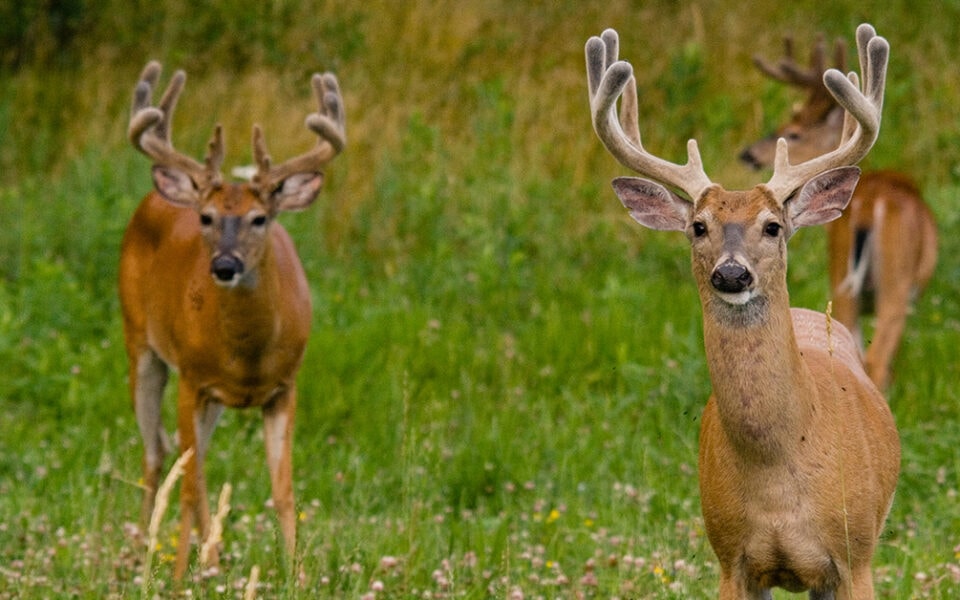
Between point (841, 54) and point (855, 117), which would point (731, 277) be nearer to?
point (855, 117)

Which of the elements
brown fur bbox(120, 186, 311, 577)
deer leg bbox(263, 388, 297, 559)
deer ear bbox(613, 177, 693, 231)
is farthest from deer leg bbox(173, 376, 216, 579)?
deer ear bbox(613, 177, 693, 231)

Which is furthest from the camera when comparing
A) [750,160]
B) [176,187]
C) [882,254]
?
[750,160]

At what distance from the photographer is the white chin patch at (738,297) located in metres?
3.94

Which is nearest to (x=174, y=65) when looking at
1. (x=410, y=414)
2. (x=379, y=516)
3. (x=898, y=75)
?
(x=898, y=75)

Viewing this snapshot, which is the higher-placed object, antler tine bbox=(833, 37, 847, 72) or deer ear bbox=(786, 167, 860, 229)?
antler tine bbox=(833, 37, 847, 72)

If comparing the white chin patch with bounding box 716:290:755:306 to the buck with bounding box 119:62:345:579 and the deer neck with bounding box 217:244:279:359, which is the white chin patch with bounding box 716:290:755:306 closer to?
the buck with bounding box 119:62:345:579

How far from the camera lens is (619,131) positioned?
14.8 feet

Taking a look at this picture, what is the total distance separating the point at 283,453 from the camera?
6.30 m

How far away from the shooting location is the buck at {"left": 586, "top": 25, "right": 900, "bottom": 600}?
402 cm

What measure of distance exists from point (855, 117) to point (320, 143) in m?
3.15

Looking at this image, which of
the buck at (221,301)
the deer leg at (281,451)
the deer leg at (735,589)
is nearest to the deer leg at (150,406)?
the buck at (221,301)

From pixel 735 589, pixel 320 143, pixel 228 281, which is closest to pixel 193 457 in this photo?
pixel 228 281

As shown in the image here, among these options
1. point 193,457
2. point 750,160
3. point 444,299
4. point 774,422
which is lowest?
point 193,457

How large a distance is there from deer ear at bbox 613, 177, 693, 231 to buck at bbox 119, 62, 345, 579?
215 cm
